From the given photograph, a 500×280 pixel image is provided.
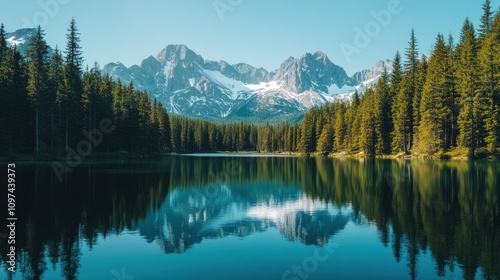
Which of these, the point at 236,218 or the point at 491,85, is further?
the point at 491,85

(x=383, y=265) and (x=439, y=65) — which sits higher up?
(x=439, y=65)

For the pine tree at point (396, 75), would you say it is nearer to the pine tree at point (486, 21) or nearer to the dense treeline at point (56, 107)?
the pine tree at point (486, 21)

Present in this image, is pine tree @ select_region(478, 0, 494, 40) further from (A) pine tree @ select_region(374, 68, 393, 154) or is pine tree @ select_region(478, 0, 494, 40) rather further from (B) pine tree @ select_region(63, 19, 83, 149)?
(B) pine tree @ select_region(63, 19, 83, 149)

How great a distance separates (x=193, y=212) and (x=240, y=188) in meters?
14.5

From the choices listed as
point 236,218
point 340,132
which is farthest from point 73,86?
point 340,132

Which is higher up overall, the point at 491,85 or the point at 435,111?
the point at 491,85

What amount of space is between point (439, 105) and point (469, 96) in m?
8.17

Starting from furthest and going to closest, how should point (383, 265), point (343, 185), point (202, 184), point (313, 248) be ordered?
point (202, 184) → point (343, 185) → point (313, 248) → point (383, 265)

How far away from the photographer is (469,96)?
75500 mm

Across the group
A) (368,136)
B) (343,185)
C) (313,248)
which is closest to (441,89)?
(368,136)

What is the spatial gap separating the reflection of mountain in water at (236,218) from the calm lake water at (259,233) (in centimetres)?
7

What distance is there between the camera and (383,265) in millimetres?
15016

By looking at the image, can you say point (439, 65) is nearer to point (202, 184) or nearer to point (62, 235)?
point (202, 184)

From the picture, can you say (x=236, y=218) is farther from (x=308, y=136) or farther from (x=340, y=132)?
(x=308, y=136)
